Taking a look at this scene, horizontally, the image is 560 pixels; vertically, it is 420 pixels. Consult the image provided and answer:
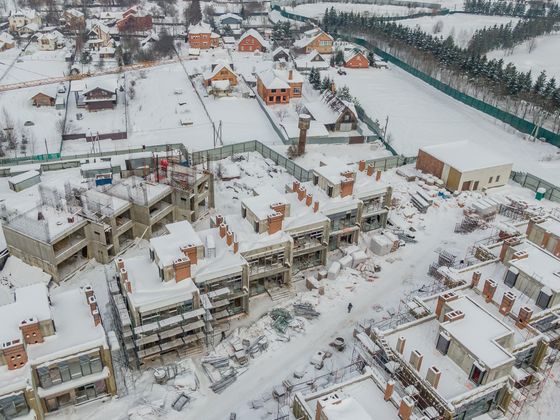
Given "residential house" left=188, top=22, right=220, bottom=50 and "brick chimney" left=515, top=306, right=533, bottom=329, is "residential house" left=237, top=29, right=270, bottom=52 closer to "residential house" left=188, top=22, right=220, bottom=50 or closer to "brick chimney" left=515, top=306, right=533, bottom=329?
"residential house" left=188, top=22, right=220, bottom=50

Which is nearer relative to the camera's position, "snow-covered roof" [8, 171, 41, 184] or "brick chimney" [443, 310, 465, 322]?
"brick chimney" [443, 310, 465, 322]

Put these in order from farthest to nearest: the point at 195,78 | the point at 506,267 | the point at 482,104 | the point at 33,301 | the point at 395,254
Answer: the point at 195,78 < the point at 482,104 < the point at 395,254 < the point at 506,267 < the point at 33,301

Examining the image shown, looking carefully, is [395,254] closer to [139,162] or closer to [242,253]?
[242,253]

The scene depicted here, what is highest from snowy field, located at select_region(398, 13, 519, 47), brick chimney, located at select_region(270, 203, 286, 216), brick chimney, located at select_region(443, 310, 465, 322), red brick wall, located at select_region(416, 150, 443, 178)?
brick chimney, located at select_region(270, 203, 286, 216)

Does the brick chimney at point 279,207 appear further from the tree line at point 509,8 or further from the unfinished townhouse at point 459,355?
the tree line at point 509,8

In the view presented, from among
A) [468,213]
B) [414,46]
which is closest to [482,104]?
[414,46]

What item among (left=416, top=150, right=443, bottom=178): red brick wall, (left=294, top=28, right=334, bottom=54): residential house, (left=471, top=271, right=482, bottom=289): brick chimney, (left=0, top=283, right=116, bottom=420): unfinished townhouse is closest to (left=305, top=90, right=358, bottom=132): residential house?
(left=416, top=150, right=443, bottom=178): red brick wall

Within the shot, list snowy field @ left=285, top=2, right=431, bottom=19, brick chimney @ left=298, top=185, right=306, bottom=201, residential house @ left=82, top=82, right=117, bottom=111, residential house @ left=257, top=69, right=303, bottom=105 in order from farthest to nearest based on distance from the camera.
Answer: snowy field @ left=285, top=2, right=431, bottom=19, residential house @ left=257, top=69, right=303, bottom=105, residential house @ left=82, top=82, right=117, bottom=111, brick chimney @ left=298, top=185, right=306, bottom=201
